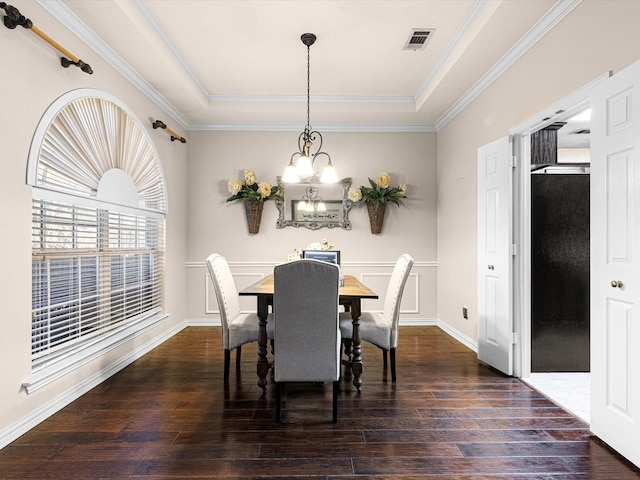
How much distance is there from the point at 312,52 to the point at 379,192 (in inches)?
78.8

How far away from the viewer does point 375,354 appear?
4.03 m

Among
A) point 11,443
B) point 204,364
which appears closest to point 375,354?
point 204,364

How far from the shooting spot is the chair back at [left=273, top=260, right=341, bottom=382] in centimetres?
244

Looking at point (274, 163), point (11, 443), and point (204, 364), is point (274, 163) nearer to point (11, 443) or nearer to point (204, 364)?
point (204, 364)

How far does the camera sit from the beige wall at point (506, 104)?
2.27m

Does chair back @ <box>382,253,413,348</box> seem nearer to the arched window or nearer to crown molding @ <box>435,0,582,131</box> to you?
crown molding @ <box>435,0,582,131</box>

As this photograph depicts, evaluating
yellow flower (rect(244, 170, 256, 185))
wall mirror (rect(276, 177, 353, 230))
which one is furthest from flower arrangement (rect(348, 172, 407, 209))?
yellow flower (rect(244, 170, 256, 185))

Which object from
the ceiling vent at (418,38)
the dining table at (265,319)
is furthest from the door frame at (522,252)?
the dining table at (265,319)

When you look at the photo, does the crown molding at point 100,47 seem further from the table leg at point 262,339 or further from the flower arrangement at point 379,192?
the flower arrangement at point 379,192

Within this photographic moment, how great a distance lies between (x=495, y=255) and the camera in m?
3.53

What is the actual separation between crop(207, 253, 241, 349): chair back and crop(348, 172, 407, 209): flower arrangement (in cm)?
229

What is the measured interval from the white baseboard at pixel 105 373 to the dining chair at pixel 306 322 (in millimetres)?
1436

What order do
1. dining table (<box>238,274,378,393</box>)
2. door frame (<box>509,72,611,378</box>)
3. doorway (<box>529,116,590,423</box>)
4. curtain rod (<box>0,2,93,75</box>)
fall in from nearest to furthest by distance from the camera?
curtain rod (<box>0,2,93,75</box>) < dining table (<box>238,274,378,393</box>) < door frame (<box>509,72,611,378</box>) < doorway (<box>529,116,590,423</box>)

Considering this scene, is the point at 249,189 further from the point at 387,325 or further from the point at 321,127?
the point at 387,325
